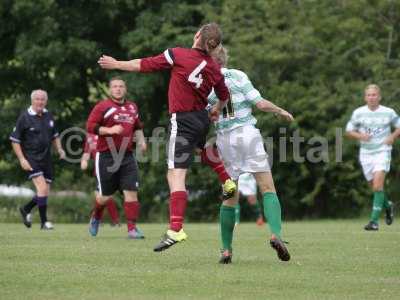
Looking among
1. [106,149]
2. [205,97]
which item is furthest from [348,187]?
[205,97]

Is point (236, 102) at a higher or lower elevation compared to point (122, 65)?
lower

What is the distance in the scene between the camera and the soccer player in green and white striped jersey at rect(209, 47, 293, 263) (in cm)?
991

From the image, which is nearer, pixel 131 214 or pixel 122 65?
pixel 122 65

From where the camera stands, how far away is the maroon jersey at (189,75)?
32.0ft

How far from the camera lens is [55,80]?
29594mm

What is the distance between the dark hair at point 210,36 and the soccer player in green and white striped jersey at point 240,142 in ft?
0.60

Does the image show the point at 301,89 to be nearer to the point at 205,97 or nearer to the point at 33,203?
the point at 33,203

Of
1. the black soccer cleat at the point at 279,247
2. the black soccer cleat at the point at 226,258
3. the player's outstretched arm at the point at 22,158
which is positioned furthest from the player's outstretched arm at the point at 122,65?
the player's outstretched arm at the point at 22,158

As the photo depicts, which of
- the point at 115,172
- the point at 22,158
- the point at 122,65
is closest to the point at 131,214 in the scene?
the point at 115,172

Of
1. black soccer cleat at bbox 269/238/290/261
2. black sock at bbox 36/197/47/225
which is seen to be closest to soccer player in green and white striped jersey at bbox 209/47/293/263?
black soccer cleat at bbox 269/238/290/261

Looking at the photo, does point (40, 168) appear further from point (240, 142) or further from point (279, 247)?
point (279, 247)

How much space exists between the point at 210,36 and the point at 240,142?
3.37 feet

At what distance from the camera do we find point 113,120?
14.3m

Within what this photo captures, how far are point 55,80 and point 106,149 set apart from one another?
15.5 meters
